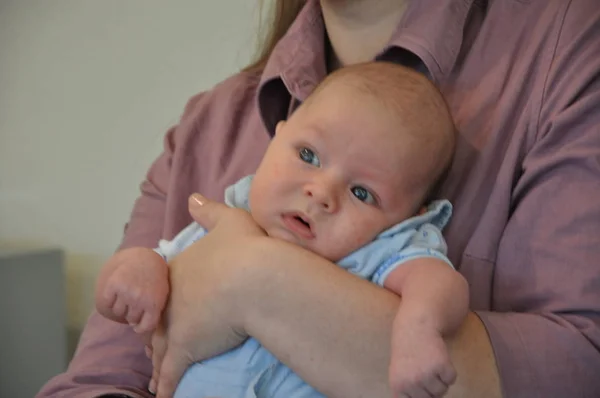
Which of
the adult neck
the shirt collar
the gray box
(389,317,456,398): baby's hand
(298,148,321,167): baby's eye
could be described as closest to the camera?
(389,317,456,398): baby's hand

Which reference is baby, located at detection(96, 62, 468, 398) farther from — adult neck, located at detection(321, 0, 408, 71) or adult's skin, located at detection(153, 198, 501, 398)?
adult neck, located at detection(321, 0, 408, 71)

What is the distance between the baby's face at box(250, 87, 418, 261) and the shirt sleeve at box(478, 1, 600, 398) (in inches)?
5.6

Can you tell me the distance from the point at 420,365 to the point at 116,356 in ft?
1.84

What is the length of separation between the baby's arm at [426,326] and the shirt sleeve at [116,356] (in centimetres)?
45

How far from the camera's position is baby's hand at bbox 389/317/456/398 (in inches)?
23.1

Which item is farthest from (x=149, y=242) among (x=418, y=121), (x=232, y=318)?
(x=418, y=121)

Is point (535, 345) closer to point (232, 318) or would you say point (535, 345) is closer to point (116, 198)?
point (232, 318)

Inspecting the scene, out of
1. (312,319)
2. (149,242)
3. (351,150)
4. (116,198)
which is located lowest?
(116,198)

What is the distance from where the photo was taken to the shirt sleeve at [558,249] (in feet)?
2.30

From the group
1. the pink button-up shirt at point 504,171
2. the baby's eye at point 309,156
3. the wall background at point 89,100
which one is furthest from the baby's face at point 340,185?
the wall background at point 89,100

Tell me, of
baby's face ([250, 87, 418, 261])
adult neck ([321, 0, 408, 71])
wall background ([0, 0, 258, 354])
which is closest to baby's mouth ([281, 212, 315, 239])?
baby's face ([250, 87, 418, 261])

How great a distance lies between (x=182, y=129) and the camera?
1.14 m

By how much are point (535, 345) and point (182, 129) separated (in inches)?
26.4

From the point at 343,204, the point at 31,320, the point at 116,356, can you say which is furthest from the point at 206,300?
the point at 31,320
